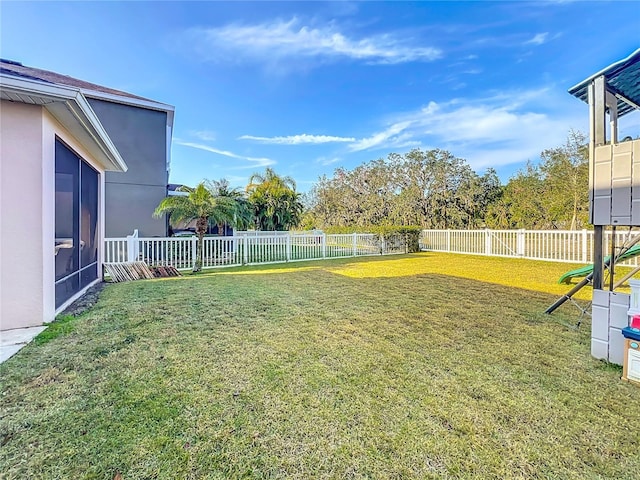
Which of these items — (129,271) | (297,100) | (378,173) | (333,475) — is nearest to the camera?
(333,475)

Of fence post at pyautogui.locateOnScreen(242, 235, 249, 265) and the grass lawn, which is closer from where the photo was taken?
the grass lawn

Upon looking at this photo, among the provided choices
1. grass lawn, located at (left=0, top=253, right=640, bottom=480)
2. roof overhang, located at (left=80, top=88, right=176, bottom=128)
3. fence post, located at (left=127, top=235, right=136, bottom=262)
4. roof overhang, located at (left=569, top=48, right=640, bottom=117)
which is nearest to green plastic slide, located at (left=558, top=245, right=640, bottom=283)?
grass lawn, located at (left=0, top=253, right=640, bottom=480)

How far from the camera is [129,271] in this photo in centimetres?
817

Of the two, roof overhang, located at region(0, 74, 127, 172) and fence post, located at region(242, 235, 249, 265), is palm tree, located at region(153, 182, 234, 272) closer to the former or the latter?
fence post, located at region(242, 235, 249, 265)

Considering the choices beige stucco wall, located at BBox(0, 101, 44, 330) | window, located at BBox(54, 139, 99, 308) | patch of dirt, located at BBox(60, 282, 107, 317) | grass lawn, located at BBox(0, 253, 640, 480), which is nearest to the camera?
grass lawn, located at BBox(0, 253, 640, 480)

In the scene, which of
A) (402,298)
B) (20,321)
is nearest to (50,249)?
(20,321)

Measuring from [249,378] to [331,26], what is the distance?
1141 centimetres

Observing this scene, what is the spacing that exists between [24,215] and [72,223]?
1.85m

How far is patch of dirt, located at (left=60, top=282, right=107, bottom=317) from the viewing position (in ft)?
15.6

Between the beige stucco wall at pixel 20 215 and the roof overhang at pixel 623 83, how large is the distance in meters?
6.95

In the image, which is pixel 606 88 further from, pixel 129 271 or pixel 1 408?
pixel 129 271

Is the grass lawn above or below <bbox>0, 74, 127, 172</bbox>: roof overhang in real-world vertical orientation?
below

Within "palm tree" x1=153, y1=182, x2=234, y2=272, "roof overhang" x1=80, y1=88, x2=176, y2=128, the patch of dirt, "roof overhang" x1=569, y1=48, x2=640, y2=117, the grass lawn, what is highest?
"roof overhang" x1=80, y1=88, x2=176, y2=128

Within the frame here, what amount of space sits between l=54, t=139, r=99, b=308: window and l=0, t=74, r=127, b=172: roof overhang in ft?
1.33
